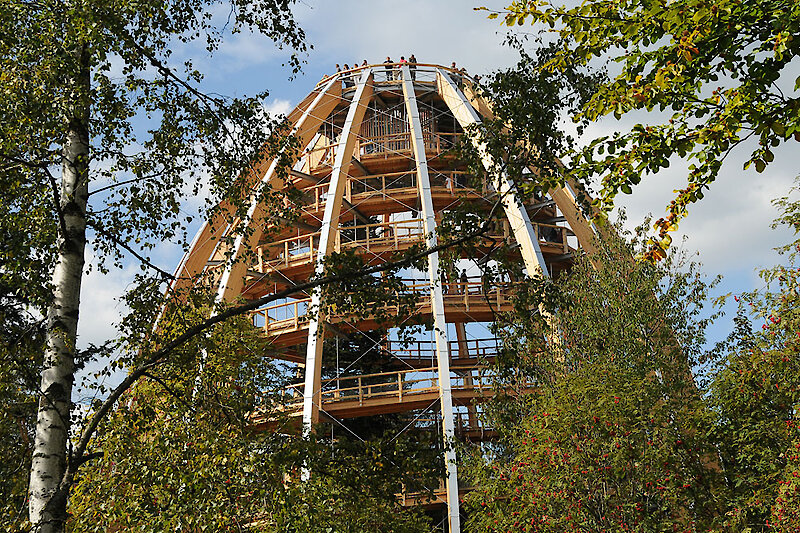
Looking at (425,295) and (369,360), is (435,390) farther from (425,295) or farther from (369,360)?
(369,360)

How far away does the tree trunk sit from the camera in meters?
6.45

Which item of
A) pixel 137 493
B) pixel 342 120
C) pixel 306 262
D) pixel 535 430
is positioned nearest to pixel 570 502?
pixel 535 430

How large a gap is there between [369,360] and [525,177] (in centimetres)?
2227

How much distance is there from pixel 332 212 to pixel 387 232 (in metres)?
5.26

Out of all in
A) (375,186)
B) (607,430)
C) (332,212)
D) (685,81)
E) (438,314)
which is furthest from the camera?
(375,186)

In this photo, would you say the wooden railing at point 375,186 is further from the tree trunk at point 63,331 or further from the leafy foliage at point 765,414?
the tree trunk at point 63,331

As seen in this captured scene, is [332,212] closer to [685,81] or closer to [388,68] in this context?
[388,68]

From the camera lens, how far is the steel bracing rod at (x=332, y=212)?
24297 mm

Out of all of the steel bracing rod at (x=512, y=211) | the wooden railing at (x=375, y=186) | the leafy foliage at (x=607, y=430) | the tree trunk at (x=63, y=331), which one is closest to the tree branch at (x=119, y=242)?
the tree trunk at (x=63, y=331)

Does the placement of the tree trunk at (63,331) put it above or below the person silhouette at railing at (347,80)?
below

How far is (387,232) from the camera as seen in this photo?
31.7m

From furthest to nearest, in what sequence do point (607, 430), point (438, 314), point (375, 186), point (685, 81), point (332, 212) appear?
point (375, 186)
point (332, 212)
point (438, 314)
point (607, 430)
point (685, 81)

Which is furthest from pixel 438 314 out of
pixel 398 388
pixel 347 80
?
pixel 347 80

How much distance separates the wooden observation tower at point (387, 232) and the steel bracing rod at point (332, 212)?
4cm
